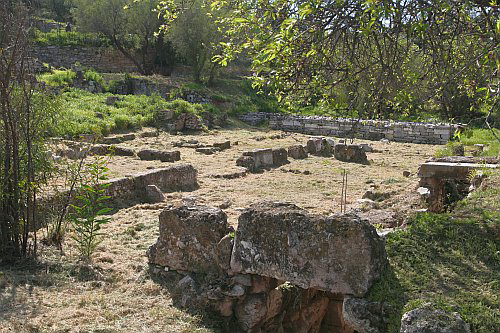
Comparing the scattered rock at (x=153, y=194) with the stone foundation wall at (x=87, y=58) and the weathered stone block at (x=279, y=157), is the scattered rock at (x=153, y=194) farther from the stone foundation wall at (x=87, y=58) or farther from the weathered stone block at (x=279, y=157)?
the stone foundation wall at (x=87, y=58)

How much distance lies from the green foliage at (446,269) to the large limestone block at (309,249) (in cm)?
25

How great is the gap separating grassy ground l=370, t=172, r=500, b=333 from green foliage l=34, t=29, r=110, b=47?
1372 inches

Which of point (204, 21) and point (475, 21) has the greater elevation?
point (204, 21)

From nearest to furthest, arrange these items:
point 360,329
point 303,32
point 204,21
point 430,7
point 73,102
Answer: point 360,329, point 430,7, point 303,32, point 73,102, point 204,21

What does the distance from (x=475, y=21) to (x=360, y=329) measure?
4.16 m

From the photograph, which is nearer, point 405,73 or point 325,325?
point 325,325

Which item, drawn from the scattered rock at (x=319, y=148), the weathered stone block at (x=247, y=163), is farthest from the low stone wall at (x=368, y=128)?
the weathered stone block at (x=247, y=163)

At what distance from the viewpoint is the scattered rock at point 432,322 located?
147 inches

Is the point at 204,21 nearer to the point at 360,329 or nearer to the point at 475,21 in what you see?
the point at 475,21

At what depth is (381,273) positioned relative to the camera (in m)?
4.63

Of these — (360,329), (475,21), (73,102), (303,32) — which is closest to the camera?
(360,329)

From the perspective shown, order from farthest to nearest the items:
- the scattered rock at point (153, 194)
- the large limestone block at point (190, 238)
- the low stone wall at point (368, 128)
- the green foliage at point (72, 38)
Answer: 1. the green foliage at point (72, 38)
2. the low stone wall at point (368, 128)
3. the scattered rock at point (153, 194)
4. the large limestone block at point (190, 238)

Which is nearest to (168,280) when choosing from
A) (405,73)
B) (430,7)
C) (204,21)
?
(430,7)

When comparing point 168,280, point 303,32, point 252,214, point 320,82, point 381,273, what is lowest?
point 168,280
